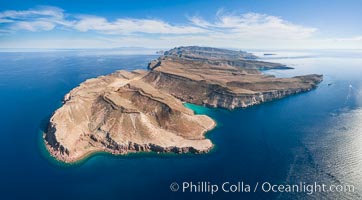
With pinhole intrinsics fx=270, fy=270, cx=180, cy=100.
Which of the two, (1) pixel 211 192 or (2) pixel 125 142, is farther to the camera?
(2) pixel 125 142

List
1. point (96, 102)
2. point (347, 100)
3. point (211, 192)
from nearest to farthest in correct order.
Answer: point (211, 192) < point (96, 102) < point (347, 100)

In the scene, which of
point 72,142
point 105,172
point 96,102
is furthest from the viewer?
point 96,102

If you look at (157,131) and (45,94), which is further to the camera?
(45,94)

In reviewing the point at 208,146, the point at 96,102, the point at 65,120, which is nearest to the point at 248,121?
the point at 208,146

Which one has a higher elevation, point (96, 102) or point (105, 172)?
point (96, 102)

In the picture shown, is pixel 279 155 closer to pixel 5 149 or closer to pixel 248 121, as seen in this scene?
pixel 248 121

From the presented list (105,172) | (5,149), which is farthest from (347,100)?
(5,149)

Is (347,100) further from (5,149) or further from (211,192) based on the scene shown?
(5,149)

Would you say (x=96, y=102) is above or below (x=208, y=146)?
above

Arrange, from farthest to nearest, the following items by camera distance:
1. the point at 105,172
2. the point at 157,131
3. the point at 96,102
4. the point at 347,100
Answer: the point at 347,100, the point at 96,102, the point at 157,131, the point at 105,172
